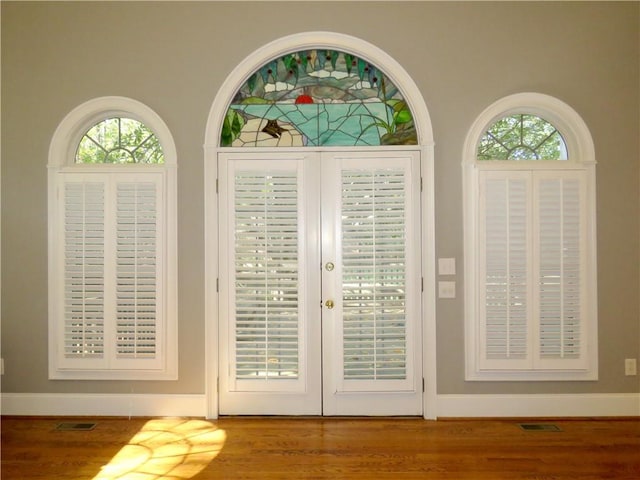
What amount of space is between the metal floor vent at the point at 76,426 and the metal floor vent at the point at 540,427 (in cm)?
310

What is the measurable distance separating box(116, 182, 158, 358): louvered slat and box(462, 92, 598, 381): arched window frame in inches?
93.0

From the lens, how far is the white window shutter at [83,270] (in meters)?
3.52

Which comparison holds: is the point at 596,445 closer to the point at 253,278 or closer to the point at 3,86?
the point at 253,278

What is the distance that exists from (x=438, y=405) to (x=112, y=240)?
108 inches

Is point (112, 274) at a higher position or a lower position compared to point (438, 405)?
higher

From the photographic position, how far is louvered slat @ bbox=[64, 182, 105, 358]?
3.52m

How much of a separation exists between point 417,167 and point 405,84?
635mm

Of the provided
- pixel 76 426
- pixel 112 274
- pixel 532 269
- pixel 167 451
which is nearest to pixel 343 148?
pixel 532 269

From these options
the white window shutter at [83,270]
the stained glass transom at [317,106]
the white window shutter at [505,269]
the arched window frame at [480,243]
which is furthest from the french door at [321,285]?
the white window shutter at [83,270]

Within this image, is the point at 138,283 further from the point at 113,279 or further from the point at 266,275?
the point at 266,275

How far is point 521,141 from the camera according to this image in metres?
3.59

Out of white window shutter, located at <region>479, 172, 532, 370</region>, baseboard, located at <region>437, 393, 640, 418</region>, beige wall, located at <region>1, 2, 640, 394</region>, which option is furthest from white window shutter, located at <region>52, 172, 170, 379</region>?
white window shutter, located at <region>479, 172, 532, 370</region>

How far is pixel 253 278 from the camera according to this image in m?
3.52

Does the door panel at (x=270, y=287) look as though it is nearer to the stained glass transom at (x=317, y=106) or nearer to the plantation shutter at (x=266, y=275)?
the plantation shutter at (x=266, y=275)
